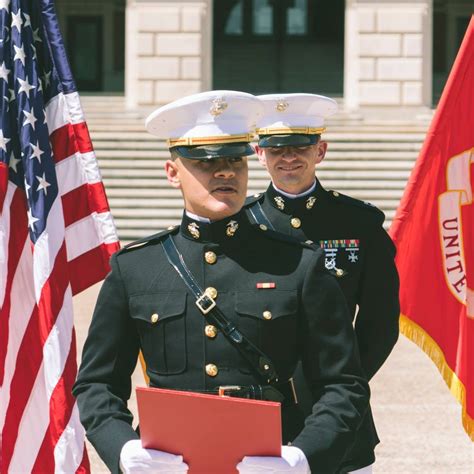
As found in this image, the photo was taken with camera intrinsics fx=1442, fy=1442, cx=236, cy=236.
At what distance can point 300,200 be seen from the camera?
17.6 ft

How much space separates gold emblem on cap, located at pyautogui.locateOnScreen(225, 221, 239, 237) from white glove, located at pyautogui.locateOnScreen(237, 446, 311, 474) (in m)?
0.63

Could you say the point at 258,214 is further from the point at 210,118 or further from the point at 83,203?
the point at 210,118

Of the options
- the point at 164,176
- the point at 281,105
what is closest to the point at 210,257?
the point at 281,105

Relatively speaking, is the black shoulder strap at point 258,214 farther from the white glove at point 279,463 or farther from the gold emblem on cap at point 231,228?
the white glove at point 279,463

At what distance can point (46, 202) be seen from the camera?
5289 mm

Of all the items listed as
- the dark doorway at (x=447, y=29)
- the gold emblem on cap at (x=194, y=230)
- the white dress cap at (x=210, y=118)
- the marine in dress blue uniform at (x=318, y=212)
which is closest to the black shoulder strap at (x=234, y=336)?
the gold emblem on cap at (x=194, y=230)

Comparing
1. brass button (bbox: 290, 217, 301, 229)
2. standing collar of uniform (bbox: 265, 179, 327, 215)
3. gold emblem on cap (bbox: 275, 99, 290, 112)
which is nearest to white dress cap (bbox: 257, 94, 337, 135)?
gold emblem on cap (bbox: 275, 99, 290, 112)

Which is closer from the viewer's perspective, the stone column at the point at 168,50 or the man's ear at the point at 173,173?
the man's ear at the point at 173,173

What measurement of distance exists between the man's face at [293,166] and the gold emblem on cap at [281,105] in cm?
18

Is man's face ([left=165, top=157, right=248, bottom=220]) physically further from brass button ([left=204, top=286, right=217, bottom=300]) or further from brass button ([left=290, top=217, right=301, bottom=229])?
brass button ([left=290, top=217, right=301, bottom=229])

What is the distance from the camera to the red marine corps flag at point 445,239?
19.0 ft

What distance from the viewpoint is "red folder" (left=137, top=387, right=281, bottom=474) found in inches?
122

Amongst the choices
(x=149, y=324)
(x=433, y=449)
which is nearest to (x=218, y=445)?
(x=149, y=324)

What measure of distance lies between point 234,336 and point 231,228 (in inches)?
11.2
